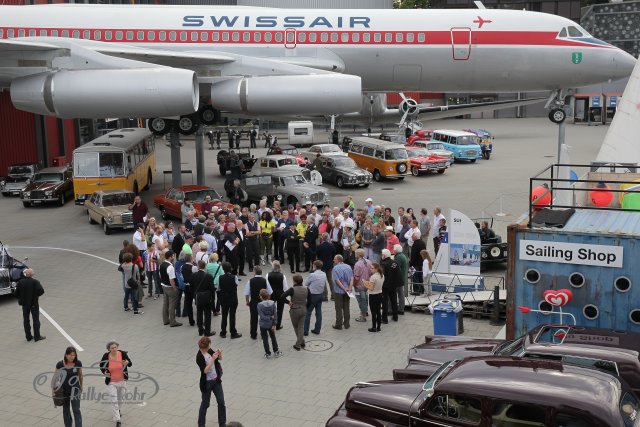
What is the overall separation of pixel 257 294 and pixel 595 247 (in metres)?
6.12

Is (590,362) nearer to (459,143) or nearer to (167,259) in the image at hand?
(167,259)

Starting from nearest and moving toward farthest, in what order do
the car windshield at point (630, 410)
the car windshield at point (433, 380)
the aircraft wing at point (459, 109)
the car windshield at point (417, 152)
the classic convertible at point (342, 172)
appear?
the car windshield at point (630, 410) → the car windshield at point (433, 380) → the classic convertible at point (342, 172) → the aircraft wing at point (459, 109) → the car windshield at point (417, 152)

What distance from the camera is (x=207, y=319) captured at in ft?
45.0

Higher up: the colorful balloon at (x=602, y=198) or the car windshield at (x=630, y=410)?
the colorful balloon at (x=602, y=198)

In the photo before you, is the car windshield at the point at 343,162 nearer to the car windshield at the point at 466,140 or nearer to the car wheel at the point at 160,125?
the car wheel at the point at 160,125

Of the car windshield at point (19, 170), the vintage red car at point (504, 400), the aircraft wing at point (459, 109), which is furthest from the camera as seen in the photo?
the aircraft wing at point (459, 109)

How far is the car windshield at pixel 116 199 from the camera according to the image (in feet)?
77.3

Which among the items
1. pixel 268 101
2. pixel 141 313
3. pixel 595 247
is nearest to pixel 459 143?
pixel 268 101

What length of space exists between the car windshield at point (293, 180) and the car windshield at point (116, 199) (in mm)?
5331

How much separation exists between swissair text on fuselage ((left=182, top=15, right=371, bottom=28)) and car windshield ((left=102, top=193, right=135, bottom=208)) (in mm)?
6421

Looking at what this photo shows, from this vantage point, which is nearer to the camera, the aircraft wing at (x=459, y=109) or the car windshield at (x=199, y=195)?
the car windshield at (x=199, y=195)

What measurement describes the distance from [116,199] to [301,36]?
8.49 m

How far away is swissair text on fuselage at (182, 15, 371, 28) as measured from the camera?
2506 cm

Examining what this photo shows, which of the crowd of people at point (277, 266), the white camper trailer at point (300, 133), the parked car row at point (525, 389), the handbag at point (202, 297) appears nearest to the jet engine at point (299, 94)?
the crowd of people at point (277, 266)
